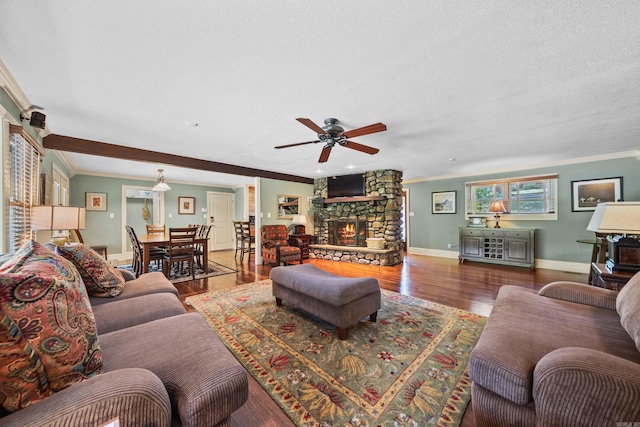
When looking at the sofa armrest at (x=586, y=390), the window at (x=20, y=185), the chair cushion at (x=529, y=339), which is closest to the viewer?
the sofa armrest at (x=586, y=390)

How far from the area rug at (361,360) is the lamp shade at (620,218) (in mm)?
1309

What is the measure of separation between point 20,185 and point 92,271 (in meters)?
1.57

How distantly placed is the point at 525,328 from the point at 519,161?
465 centimetres

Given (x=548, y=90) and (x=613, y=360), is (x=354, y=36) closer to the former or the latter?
(x=548, y=90)

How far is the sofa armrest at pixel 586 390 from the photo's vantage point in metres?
0.87

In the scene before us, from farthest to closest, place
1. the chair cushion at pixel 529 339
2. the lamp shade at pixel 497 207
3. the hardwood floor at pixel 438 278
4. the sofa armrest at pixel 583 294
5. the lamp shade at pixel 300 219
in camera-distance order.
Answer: the lamp shade at pixel 300 219 → the lamp shade at pixel 497 207 → the hardwood floor at pixel 438 278 → the sofa armrest at pixel 583 294 → the chair cushion at pixel 529 339

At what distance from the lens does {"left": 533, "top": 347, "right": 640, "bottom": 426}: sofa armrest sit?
34.1 inches

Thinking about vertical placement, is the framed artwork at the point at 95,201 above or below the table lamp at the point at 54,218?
above

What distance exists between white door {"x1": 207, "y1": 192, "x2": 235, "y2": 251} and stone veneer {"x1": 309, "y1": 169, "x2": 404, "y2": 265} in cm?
325

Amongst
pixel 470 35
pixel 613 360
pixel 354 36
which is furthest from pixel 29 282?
pixel 470 35

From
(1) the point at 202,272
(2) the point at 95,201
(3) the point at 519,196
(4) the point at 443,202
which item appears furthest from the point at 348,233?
(2) the point at 95,201

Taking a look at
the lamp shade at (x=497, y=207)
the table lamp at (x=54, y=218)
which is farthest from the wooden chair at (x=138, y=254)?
the lamp shade at (x=497, y=207)

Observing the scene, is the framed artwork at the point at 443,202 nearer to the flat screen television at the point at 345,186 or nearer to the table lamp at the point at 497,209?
the table lamp at the point at 497,209

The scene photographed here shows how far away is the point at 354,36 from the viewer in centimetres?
153
